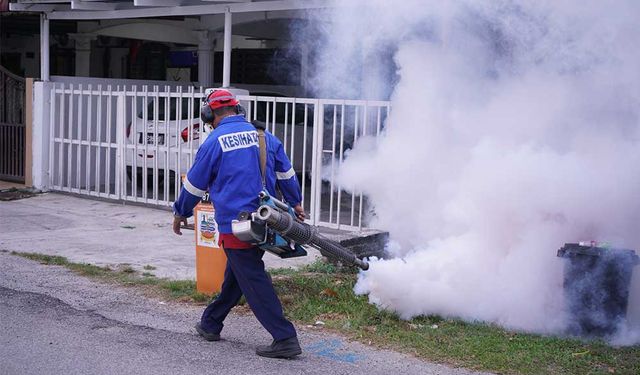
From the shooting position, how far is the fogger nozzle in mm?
5449

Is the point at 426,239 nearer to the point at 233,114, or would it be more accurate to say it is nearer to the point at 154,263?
the point at 233,114

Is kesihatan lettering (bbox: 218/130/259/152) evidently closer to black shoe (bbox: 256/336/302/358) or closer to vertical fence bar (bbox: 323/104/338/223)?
black shoe (bbox: 256/336/302/358)

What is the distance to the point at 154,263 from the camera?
29.1 feet

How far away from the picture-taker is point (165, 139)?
1226 centimetres

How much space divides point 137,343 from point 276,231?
4.58 feet

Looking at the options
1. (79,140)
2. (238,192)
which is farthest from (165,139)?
(238,192)

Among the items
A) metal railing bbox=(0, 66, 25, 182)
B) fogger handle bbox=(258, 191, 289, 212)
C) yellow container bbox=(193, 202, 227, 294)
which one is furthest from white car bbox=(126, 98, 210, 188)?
fogger handle bbox=(258, 191, 289, 212)

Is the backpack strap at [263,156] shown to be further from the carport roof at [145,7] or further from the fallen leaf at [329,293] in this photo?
the carport roof at [145,7]

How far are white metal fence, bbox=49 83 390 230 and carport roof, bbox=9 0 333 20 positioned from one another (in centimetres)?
119

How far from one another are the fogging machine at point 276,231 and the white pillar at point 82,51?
13620mm

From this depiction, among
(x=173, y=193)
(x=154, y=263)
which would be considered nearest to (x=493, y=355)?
(x=154, y=263)

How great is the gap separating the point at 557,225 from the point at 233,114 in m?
2.74

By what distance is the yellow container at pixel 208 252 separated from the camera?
6934 millimetres

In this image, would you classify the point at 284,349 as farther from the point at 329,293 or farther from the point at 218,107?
the point at 218,107
